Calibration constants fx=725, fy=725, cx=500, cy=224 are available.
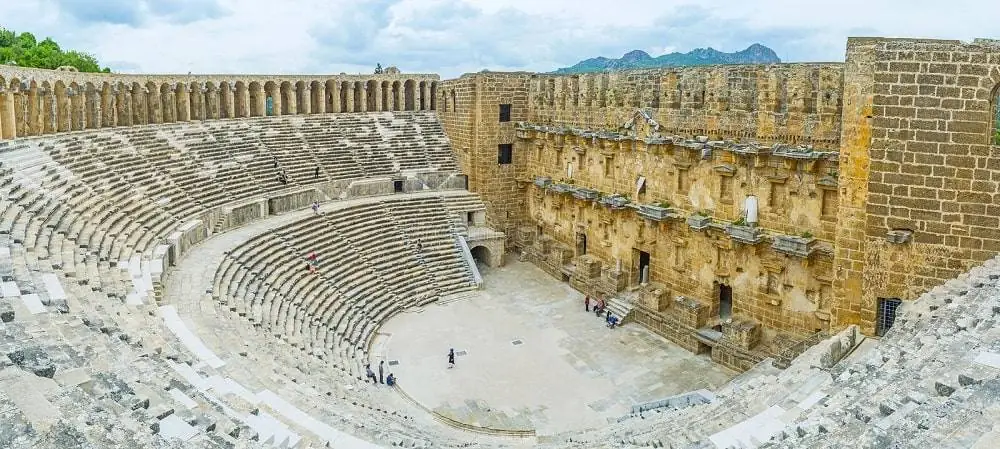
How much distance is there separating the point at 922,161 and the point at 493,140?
17.8 metres

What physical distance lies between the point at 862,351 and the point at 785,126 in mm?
6337

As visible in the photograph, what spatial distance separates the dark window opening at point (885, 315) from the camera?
582 inches

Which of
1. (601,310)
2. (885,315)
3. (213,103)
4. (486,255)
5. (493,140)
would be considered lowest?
(601,310)

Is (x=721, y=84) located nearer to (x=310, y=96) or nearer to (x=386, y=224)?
(x=386, y=224)

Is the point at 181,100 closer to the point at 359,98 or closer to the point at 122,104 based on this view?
the point at 122,104

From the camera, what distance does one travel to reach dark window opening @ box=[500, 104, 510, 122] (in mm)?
29500

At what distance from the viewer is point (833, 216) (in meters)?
17.3

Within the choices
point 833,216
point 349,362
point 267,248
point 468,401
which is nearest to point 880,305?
point 833,216

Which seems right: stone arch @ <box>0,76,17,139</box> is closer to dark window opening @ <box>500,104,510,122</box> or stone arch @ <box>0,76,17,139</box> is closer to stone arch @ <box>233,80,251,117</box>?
stone arch @ <box>233,80,251,117</box>

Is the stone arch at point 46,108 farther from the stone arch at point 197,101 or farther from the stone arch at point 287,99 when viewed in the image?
the stone arch at point 287,99

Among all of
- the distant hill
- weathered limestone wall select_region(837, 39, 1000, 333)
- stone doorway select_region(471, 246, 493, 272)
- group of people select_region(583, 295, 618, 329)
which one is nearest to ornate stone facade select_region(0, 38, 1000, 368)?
weathered limestone wall select_region(837, 39, 1000, 333)

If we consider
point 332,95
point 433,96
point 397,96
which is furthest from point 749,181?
point 332,95

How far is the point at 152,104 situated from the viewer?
27.0 m

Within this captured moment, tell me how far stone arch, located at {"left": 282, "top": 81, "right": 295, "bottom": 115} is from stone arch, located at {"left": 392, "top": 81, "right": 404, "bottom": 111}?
4.74m
